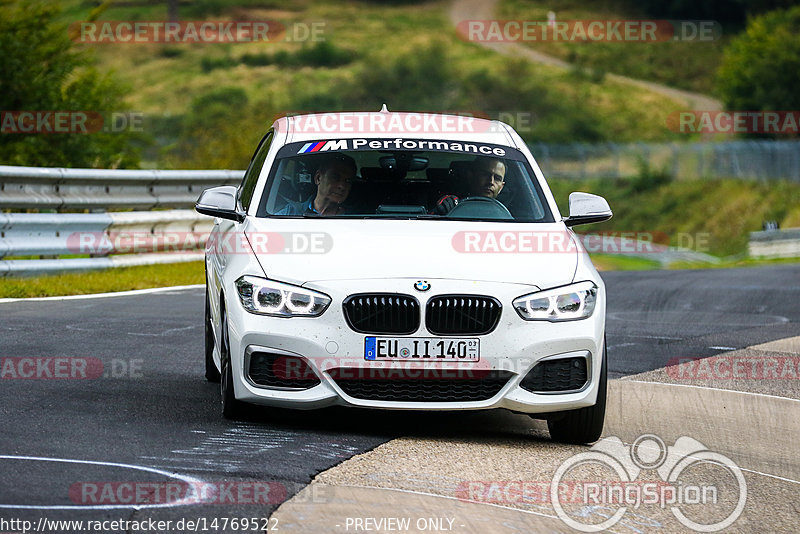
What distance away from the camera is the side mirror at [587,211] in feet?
25.2

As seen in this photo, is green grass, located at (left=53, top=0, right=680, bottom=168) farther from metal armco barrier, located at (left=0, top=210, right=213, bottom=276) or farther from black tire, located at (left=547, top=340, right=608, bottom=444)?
black tire, located at (left=547, top=340, right=608, bottom=444)

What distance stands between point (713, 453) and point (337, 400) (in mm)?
1921

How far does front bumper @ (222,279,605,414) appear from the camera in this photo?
660cm

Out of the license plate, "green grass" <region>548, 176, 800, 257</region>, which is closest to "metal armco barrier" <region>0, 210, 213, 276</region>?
the license plate

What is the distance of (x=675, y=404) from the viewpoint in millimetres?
8398

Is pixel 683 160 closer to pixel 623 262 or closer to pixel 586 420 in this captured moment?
pixel 623 262

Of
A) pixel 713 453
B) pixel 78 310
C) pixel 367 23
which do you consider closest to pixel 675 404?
pixel 713 453

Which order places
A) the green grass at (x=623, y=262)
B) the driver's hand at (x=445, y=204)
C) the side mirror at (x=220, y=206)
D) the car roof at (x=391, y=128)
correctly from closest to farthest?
1. the side mirror at (x=220, y=206)
2. the driver's hand at (x=445, y=204)
3. the car roof at (x=391, y=128)
4. the green grass at (x=623, y=262)

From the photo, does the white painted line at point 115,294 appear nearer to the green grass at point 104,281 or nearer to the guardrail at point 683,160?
the green grass at point 104,281

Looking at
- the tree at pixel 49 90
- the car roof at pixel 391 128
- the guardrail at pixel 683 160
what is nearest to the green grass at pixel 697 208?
the guardrail at pixel 683 160

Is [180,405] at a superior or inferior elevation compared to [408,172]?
inferior

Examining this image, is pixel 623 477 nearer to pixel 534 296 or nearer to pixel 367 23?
pixel 534 296

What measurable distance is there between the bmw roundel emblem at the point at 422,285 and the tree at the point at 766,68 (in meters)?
71.4

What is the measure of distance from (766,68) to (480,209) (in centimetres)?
7309
